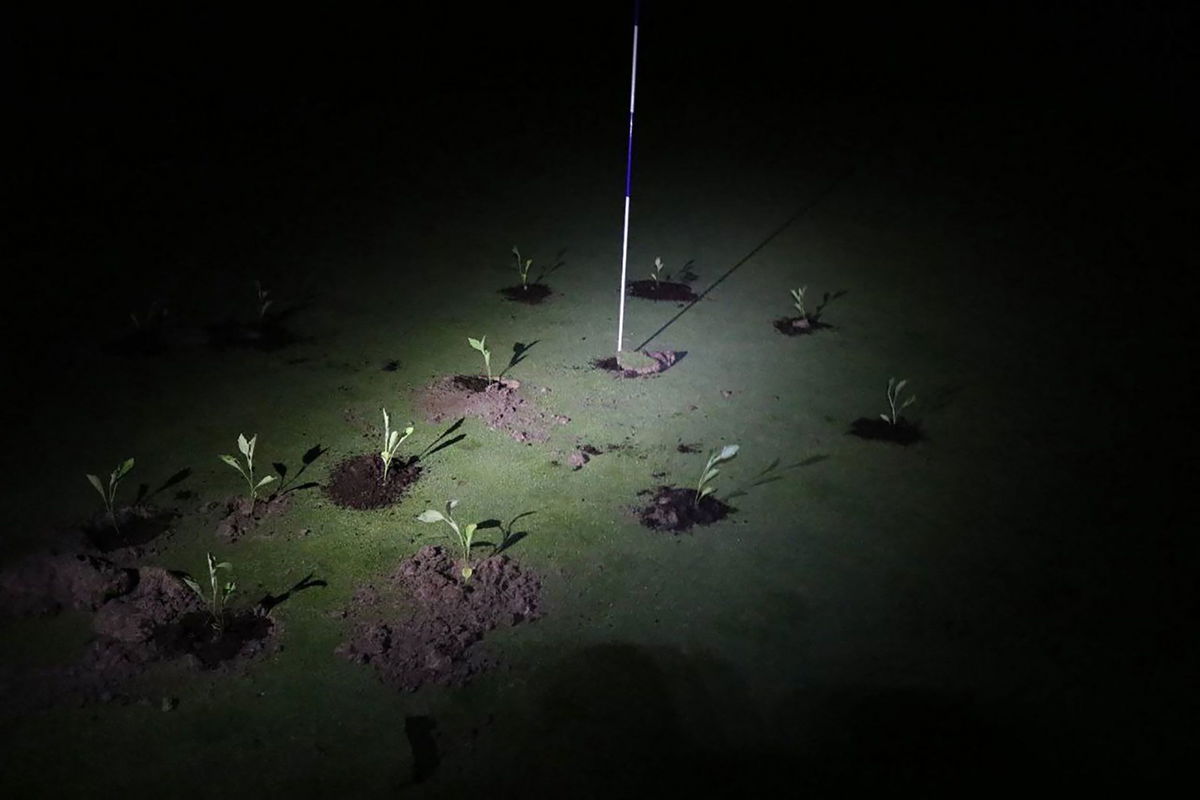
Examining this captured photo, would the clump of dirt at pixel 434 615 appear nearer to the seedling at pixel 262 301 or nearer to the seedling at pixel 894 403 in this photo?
the seedling at pixel 894 403

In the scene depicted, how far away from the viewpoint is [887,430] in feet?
14.3

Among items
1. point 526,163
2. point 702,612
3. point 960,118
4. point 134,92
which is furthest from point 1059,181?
point 134,92

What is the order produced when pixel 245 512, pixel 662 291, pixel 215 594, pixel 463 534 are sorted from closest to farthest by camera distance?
pixel 215 594
pixel 463 534
pixel 245 512
pixel 662 291

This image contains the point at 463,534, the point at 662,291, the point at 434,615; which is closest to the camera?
the point at 434,615

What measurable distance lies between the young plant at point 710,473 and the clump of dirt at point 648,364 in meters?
1.02

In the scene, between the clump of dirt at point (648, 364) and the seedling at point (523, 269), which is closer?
the clump of dirt at point (648, 364)

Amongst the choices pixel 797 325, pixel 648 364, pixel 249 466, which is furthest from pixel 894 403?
pixel 249 466

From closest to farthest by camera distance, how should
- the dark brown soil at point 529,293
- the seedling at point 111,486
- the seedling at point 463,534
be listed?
1. the seedling at point 463,534
2. the seedling at point 111,486
3. the dark brown soil at point 529,293

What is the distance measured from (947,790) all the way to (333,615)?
2108 mm

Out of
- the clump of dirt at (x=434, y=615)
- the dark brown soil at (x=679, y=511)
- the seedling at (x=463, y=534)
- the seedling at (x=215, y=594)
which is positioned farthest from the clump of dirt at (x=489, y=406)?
the seedling at (x=215, y=594)

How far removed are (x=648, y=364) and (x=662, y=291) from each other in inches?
50.2

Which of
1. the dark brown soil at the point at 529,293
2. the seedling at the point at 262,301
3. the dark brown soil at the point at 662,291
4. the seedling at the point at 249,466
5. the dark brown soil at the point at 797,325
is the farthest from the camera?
the dark brown soil at the point at 662,291

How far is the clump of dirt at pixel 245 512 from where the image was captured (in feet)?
11.2

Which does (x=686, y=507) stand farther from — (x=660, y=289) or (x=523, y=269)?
(x=523, y=269)
